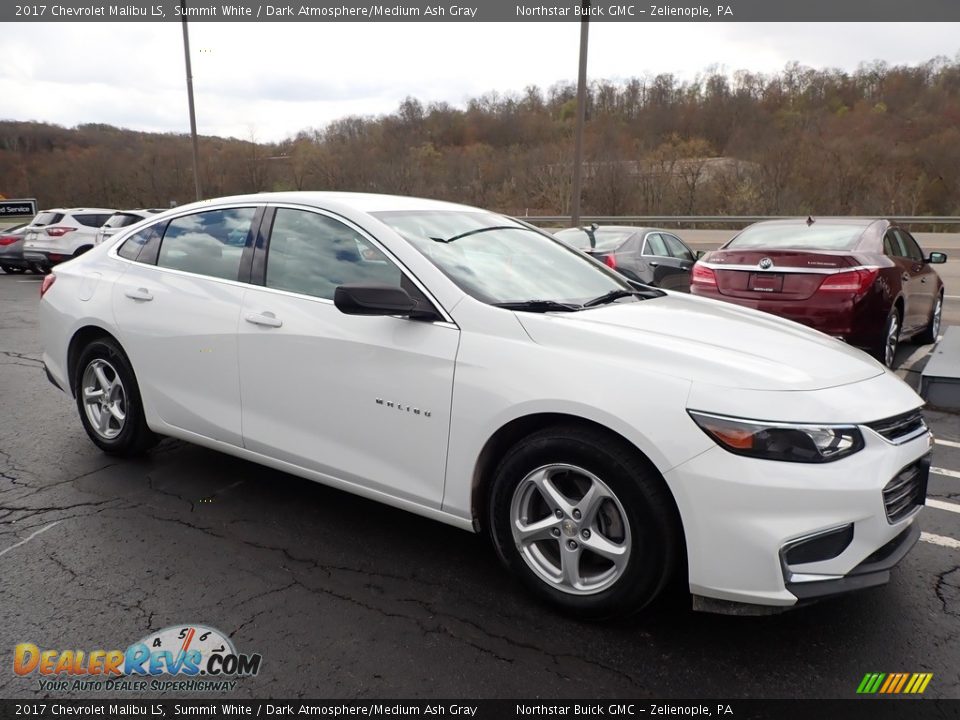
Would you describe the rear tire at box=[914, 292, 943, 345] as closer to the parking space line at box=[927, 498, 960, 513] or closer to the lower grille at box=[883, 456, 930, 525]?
the parking space line at box=[927, 498, 960, 513]

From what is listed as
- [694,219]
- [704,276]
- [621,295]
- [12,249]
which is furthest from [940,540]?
[694,219]

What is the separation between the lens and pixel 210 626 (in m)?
2.62

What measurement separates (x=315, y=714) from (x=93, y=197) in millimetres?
57824

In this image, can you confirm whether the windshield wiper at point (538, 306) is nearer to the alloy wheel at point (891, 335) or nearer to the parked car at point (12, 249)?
the alloy wheel at point (891, 335)

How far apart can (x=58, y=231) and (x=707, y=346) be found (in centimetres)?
1921

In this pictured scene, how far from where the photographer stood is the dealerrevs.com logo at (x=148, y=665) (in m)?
2.33

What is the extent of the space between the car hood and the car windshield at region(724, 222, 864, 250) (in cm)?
380

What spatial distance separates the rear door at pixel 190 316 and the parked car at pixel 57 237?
617 inches

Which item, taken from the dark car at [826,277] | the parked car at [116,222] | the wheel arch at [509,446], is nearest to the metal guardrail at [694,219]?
the parked car at [116,222]

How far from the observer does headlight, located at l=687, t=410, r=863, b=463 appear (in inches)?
90.0

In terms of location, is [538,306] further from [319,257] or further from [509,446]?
[319,257]

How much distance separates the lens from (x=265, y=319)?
3.36 m

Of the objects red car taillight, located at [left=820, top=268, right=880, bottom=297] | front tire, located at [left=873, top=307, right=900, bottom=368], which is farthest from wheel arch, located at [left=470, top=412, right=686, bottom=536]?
front tire, located at [left=873, top=307, right=900, bottom=368]

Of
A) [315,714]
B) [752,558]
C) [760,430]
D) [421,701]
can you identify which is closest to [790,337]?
[760,430]
